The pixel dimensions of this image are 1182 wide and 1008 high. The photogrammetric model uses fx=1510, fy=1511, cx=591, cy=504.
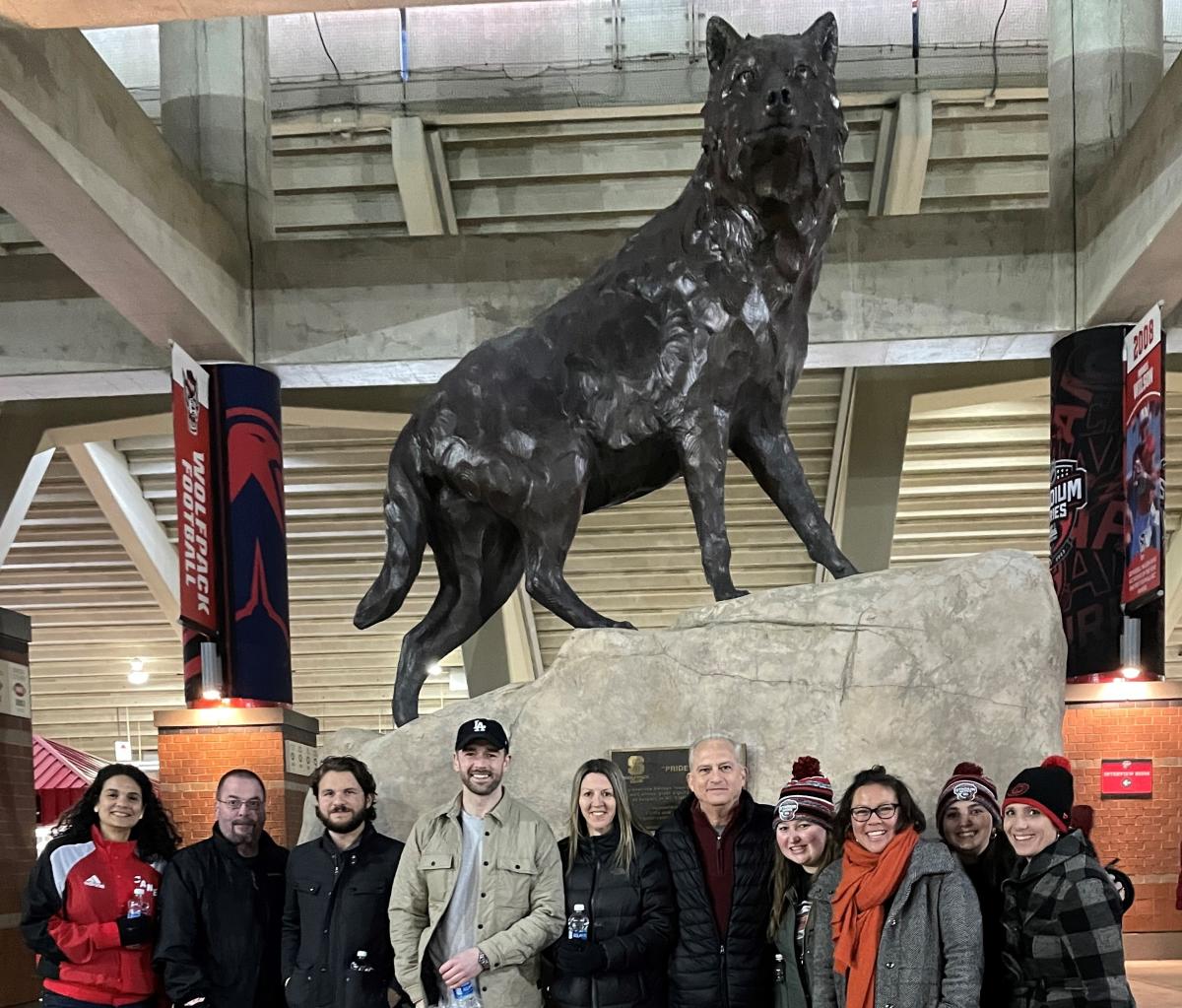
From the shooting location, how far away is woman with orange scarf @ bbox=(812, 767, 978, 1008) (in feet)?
11.4

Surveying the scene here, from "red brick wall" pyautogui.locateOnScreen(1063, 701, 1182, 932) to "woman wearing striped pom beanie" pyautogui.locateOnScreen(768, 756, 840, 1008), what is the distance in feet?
24.7

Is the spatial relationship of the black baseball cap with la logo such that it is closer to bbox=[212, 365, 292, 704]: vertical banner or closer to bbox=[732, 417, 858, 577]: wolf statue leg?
bbox=[732, 417, 858, 577]: wolf statue leg

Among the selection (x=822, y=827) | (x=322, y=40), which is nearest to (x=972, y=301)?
(x=322, y=40)

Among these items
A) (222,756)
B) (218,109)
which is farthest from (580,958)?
(218,109)

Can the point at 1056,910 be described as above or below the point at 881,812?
below

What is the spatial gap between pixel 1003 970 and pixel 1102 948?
1.07 ft

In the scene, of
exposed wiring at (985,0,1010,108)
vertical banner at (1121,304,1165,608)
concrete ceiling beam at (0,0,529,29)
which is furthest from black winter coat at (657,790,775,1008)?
exposed wiring at (985,0,1010,108)

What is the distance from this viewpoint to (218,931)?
4449 millimetres

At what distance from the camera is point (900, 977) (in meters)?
3.49

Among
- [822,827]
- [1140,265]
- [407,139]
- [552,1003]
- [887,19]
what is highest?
[887,19]

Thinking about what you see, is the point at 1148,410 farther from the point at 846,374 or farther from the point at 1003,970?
the point at 1003,970

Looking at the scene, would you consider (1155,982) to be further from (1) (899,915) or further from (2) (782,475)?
(1) (899,915)

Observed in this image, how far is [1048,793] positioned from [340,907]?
6.59 ft

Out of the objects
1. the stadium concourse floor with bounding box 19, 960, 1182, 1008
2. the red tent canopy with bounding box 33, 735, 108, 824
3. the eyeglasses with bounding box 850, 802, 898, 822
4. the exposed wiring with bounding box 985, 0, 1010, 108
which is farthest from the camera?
the exposed wiring with bounding box 985, 0, 1010, 108
